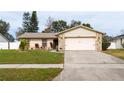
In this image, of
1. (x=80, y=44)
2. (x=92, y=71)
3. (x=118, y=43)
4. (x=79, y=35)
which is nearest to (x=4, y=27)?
(x=118, y=43)

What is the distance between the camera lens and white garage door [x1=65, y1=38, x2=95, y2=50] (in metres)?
40.3

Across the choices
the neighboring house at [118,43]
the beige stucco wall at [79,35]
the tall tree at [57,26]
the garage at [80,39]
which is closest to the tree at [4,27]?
the tall tree at [57,26]

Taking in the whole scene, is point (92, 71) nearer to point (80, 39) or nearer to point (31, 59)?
point (31, 59)

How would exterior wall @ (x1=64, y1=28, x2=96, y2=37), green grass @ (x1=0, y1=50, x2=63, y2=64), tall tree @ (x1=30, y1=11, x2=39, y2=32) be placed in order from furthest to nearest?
tall tree @ (x1=30, y1=11, x2=39, y2=32) < exterior wall @ (x1=64, y1=28, x2=96, y2=37) < green grass @ (x1=0, y1=50, x2=63, y2=64)

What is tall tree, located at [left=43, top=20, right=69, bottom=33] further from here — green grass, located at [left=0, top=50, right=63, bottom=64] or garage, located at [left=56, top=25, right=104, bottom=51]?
green grass, located at [left=0, top=50, right=63, bottom=64]

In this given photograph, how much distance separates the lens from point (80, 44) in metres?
40.5

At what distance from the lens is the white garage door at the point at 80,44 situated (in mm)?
40312

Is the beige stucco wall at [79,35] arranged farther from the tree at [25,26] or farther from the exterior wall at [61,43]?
the tree at [25,26]

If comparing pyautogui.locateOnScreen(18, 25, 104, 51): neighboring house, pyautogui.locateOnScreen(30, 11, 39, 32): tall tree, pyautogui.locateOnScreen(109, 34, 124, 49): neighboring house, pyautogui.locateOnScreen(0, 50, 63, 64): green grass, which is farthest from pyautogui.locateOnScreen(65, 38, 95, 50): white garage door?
pyautogui.locateOnScreen(30, 11, 39, 32): tall tree

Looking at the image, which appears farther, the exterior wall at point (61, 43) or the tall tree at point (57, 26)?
the tall tree at point (57, 26)
